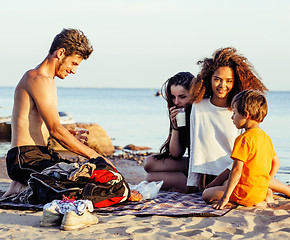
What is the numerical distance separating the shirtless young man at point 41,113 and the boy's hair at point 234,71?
1.53 metres

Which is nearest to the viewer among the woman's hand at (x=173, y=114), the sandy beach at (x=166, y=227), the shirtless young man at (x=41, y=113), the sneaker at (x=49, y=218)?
the sandy beach at (x=166, y=227)

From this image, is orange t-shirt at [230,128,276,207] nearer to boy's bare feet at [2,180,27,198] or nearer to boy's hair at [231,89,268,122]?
boy's hair at [231,89,268,122]

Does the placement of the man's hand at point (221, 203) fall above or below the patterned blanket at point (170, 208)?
above

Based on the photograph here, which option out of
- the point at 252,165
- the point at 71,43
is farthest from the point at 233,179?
the point at 71,43

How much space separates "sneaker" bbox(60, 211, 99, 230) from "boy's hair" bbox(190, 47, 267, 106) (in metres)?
2.45

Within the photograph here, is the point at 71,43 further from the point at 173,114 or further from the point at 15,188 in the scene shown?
the point at 15,188

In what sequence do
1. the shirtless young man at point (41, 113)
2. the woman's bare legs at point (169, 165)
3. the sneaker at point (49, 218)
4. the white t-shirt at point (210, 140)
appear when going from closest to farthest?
1. the sneaker at point (49, 218)
2. the shirtless young man at point (41, 113)
3. the white t-shirt at point (210, 140)
4. the woman's bare legs at point (169, 165)

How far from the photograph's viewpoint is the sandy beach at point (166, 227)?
162 inches

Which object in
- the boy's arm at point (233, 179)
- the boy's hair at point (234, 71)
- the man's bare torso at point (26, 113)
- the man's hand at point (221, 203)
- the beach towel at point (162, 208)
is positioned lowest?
the beach towel at point (162, 208)

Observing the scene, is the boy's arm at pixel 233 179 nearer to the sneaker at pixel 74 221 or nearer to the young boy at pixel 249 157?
the young boy at pixel 249 157

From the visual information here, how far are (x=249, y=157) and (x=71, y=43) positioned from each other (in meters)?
2.45

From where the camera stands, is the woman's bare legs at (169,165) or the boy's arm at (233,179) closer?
the boy's arm at (233,179)

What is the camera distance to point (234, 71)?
19.3 ft

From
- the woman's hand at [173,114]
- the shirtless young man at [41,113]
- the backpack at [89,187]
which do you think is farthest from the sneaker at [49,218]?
the woman's hand at [173,114]
